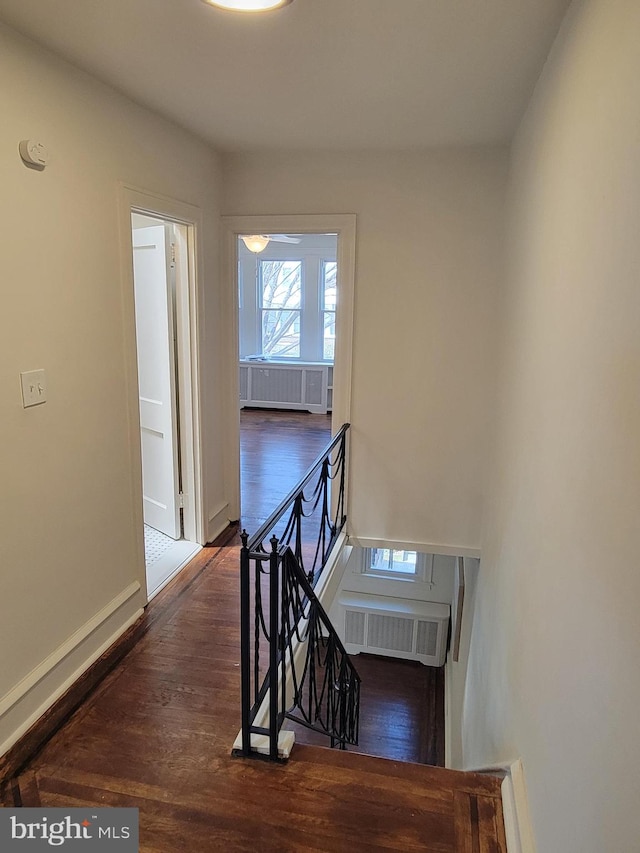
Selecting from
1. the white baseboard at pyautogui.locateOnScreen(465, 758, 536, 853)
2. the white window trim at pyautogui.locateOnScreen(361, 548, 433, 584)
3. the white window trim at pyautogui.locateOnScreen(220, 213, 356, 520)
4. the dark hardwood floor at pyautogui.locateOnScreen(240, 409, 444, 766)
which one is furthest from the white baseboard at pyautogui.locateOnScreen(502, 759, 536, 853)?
the white window trim at pyautogui.locateOnScreen(361, 548, 433, 584)

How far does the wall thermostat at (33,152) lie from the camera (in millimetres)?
1984

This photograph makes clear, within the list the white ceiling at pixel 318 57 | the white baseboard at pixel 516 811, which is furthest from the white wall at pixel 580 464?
the white ceiling at pixel 318 57

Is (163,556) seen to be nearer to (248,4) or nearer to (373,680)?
(248,4)

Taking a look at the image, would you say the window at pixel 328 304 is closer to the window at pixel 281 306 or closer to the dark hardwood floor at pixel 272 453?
the window at pixel 281 306

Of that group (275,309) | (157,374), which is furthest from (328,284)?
(157,374)

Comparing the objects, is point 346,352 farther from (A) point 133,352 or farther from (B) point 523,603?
(B) point 523,603

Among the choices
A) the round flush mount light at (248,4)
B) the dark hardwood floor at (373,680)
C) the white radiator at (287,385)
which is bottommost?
the dark hardwood floor at (373,680)

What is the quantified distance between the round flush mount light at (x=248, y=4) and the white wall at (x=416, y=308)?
1839mm

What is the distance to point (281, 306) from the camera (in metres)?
9.00

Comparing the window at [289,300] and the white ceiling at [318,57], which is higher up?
the white ceiling at [318,57]

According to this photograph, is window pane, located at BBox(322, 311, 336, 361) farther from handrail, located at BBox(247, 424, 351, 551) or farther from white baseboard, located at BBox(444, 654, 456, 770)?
handrail, located at BBox(247, 424, 351, 551)

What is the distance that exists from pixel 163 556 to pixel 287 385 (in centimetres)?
535

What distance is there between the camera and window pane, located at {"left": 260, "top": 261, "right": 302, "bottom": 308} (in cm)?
887

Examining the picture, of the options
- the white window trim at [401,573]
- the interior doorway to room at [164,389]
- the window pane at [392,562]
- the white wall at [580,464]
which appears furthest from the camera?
the window pane at [392,562]
